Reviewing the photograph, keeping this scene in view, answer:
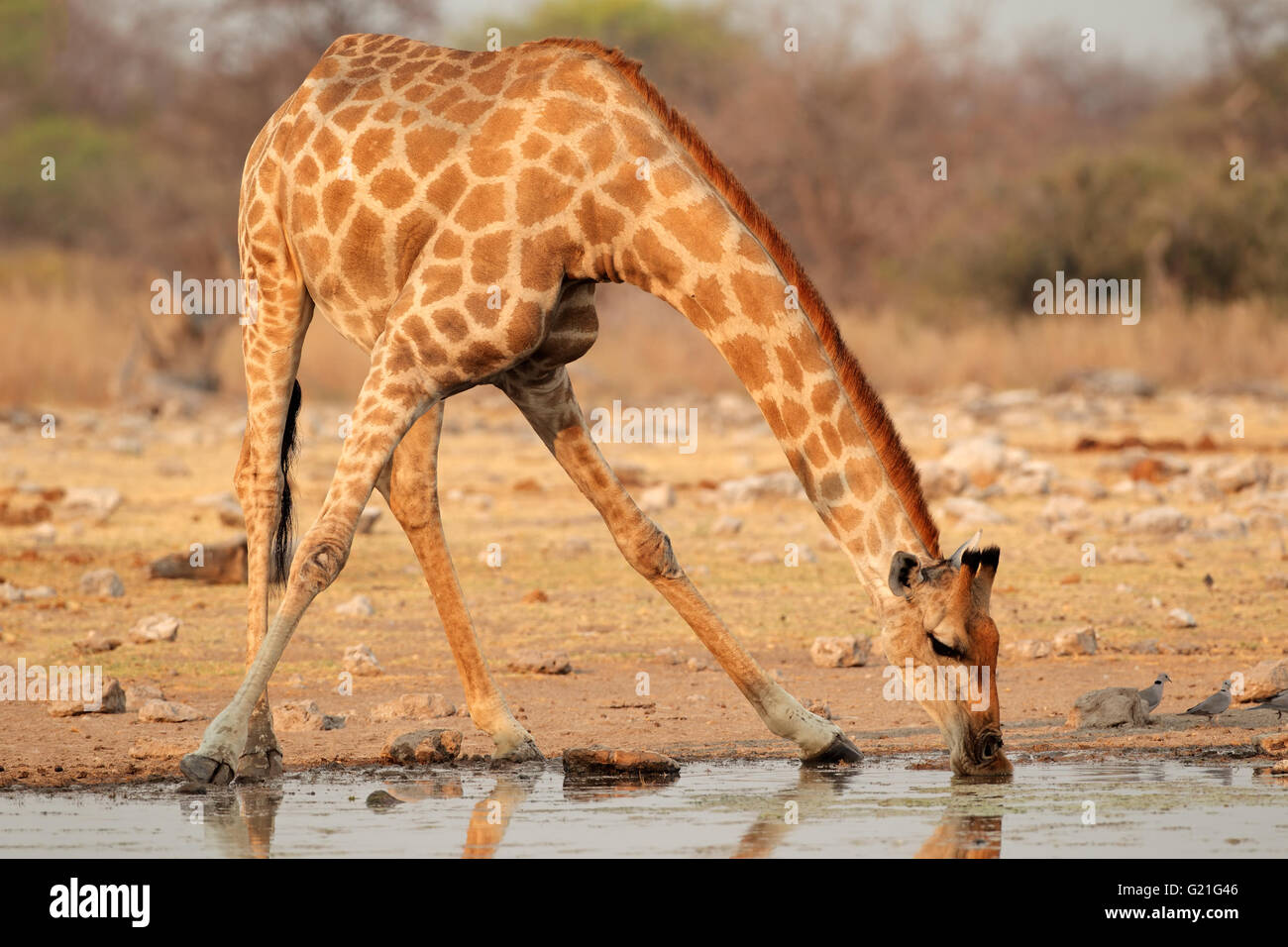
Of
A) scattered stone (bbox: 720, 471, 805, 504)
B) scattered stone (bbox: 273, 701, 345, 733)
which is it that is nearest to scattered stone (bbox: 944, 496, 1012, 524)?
scattered stone (bbox: 720, 471, 805, 504)

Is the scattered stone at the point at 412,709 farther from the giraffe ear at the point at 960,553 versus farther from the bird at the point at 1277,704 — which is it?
the bird at the point at 1277,704

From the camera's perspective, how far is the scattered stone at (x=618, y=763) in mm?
5461

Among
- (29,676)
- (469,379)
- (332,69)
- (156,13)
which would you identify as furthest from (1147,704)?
(156,13)

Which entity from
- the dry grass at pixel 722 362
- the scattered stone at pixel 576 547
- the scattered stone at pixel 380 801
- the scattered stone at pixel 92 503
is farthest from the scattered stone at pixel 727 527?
the dry grass at pixel 722 362

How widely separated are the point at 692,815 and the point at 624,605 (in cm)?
413

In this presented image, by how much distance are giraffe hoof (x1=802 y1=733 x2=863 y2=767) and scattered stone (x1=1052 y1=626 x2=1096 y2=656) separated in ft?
7.31

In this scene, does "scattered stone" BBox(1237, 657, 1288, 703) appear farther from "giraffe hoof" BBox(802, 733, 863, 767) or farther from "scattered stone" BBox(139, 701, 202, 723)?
"scattered stone" BBox(139, 701, 202, 723)

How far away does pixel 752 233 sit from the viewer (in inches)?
216

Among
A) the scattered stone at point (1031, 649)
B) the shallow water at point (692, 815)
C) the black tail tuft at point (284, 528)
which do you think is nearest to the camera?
the shallow water at point (692, 815)

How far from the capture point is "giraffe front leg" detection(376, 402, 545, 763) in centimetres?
600

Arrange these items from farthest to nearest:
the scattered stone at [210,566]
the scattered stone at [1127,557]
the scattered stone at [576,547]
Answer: the scattered stone at [576,547]
the scattered stone at [1127,557]
the scattered stone at [210,566]

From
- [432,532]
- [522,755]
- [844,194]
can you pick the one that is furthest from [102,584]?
[844,194]

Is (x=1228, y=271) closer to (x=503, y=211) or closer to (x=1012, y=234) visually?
(x=1012, y=234)

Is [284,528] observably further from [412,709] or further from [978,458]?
[978,458]
